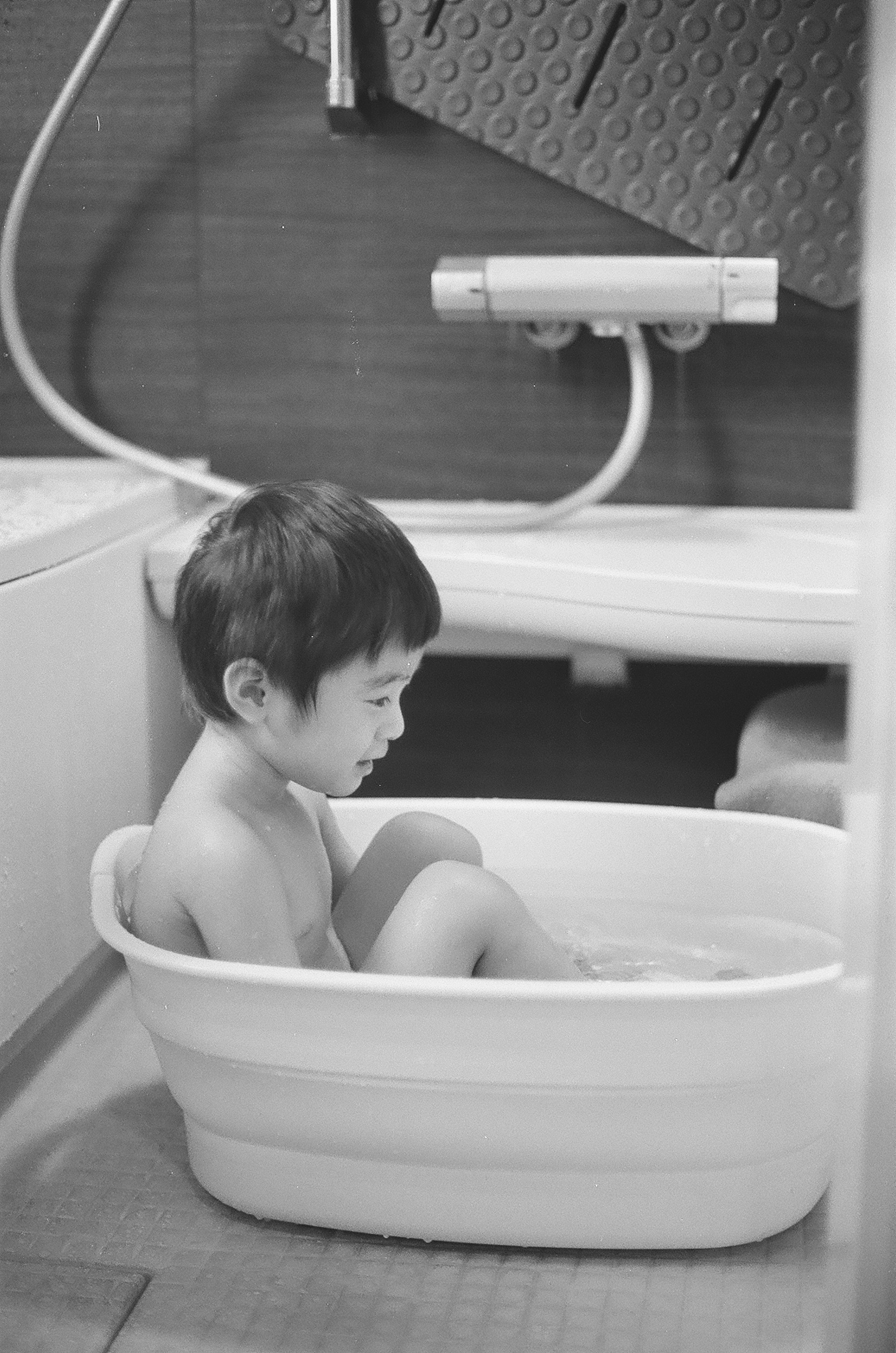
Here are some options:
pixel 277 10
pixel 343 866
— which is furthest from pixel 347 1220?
pixel 277 10

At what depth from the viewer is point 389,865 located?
38.8 inches

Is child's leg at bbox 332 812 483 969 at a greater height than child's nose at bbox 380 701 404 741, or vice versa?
child's nose at bbox 380 701 404 741

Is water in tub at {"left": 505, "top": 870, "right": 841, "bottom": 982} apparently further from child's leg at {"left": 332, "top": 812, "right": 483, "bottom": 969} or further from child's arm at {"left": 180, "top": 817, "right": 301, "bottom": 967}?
child's arm at {"left": 180, "top": 817, "right": 301, "bottom": 967}

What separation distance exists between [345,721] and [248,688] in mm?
58

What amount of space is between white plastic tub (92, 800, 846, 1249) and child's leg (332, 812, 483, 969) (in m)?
0.16

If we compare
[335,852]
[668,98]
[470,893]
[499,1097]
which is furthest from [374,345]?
[499,1097]

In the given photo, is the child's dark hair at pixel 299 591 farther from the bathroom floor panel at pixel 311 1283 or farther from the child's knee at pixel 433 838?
the bathroom floor panel at pixel 311 1283

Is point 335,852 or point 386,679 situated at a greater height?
point 386,679

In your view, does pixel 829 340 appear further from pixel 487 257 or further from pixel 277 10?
pixel 277 10

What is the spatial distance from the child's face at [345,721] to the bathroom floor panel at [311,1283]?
0.85ft

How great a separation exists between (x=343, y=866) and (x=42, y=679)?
0.23 metres

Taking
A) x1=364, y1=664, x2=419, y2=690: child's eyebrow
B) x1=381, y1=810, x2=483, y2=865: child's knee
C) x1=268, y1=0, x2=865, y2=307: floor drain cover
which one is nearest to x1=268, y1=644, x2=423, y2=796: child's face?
x1=364, y1=664, x2=419, y2=690: child's eyebrow

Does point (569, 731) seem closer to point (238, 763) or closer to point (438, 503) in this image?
point (438, 503)

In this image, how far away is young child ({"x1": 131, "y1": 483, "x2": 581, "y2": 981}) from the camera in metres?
0.84
